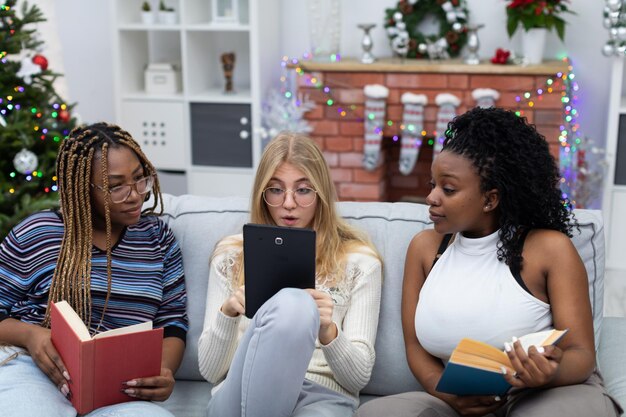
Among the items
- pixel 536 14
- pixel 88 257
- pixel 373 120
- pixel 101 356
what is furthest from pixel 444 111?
pixel 101 356

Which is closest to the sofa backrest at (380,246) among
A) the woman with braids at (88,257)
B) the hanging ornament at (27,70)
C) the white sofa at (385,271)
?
the white sofa at (385,271)

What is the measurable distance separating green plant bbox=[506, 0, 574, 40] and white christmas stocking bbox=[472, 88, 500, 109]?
35 cm

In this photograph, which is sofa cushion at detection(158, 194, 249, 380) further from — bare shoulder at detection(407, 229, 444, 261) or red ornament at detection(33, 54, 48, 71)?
red ornament at detection(33, 54, 48, 71)

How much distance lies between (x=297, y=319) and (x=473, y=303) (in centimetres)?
38

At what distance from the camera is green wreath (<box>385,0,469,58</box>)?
4.21 m

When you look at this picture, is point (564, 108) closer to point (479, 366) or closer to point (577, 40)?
point (577, 40)

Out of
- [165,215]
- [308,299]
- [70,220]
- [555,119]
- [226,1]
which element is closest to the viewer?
[308,299]

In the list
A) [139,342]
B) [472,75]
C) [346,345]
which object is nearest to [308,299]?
[346,345]

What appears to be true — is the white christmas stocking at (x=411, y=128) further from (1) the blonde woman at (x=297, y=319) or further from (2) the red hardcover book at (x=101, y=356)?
(2) the red hardcover book at (x=101, y=356)

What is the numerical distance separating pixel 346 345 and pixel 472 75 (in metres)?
2.49

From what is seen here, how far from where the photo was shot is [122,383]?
1744mm

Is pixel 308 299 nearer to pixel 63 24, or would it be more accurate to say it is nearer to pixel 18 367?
pixel 18 367

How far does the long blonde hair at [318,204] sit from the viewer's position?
2.02m

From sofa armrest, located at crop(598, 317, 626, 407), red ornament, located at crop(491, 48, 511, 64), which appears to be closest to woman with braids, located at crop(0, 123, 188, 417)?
sofa armrest, located at crop(598, 317, 626, 407)
